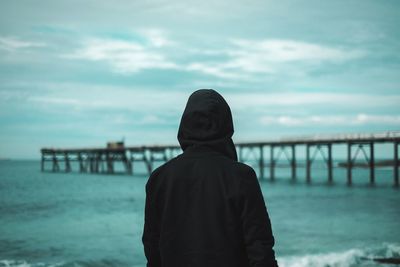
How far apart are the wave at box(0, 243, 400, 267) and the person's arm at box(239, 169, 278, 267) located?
40.8 ft

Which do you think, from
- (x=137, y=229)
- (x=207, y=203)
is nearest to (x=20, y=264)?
(x=137, y=229)

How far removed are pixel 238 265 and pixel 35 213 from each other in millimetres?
29453

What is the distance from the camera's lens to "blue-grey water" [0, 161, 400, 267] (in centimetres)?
1575

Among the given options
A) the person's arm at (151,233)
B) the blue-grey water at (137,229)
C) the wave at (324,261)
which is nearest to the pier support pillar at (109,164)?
the blue-grey water at (137,229)

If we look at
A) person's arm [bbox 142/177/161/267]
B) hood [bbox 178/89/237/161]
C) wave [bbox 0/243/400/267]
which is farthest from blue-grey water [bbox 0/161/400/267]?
hood [bbox 178/89/237/161]

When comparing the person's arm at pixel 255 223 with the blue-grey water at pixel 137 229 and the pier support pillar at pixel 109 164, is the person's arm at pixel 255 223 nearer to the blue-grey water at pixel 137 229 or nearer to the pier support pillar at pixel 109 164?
the blue-grey water at pixel 137 229

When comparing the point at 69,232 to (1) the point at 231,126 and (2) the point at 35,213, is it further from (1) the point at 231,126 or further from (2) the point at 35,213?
(1) the point at 231,126

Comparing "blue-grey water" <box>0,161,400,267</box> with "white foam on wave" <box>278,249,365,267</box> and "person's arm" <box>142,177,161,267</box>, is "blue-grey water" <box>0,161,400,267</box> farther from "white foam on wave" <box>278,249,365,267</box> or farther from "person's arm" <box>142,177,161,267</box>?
"person's arm" <box>142,177,161,267</box>

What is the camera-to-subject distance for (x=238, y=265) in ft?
7.38

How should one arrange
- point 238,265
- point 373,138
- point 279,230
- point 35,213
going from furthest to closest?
point 373,138 → point 35,213 → point 279,230 → point 238,265

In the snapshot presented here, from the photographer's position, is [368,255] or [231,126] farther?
[368,255]

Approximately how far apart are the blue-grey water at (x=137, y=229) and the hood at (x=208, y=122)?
1259 centimetres

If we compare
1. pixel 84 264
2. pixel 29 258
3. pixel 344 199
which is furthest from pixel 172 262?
pixel 344 199

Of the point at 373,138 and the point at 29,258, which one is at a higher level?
the point at 373,138
